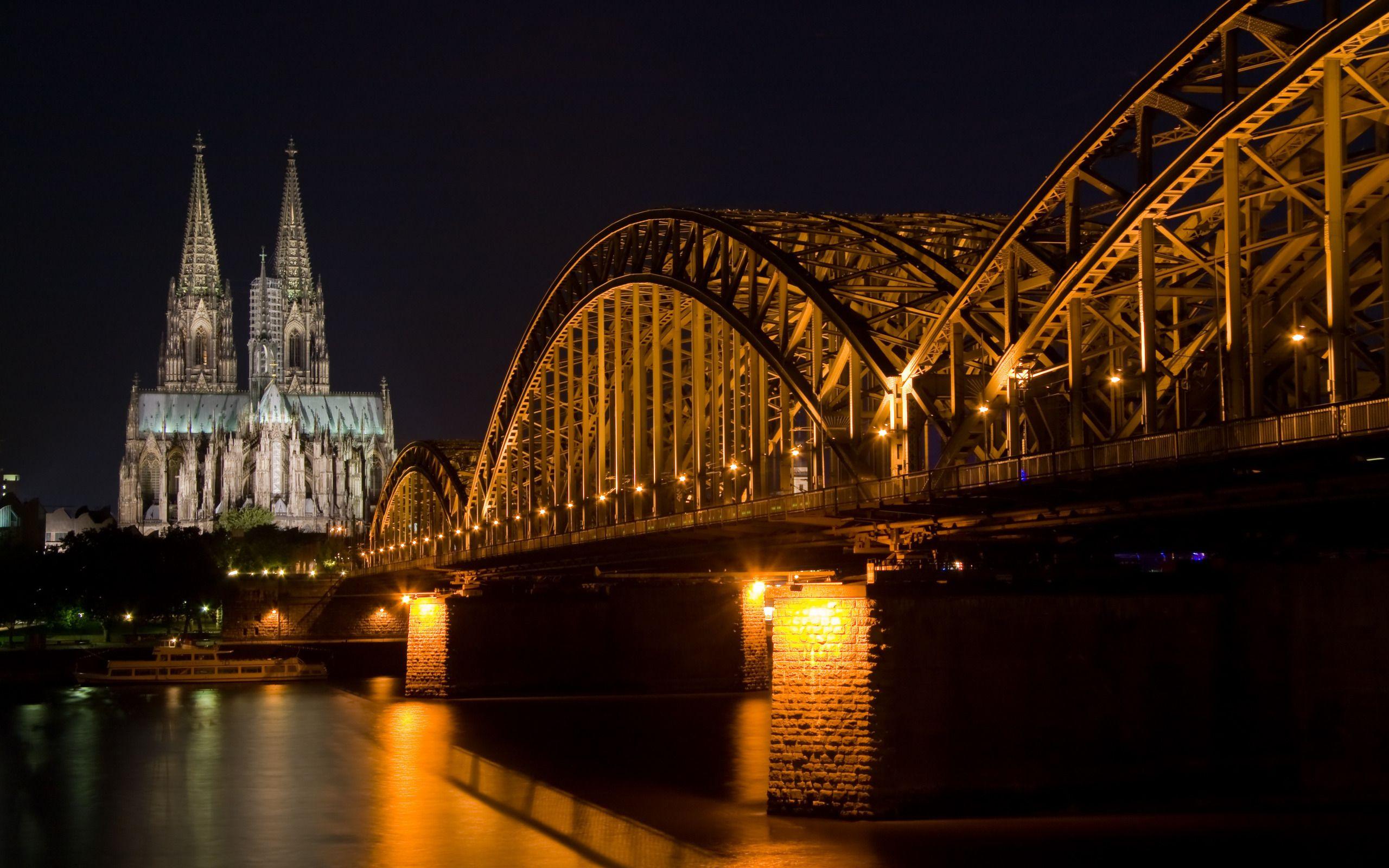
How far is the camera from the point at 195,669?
11500 cm

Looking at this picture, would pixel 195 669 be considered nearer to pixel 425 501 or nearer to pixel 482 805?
pixel 425 501

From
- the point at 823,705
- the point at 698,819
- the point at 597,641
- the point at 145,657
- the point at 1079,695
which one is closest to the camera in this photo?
the point at 823,705

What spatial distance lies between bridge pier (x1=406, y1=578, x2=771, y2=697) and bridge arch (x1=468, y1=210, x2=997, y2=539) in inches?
198

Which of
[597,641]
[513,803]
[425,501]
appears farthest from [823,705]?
[425,501]

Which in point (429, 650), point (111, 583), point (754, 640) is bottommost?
point (429, 650)

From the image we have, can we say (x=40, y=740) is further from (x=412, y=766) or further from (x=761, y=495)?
(x=761, y=495)

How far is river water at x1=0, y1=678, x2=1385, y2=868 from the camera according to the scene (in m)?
38.3

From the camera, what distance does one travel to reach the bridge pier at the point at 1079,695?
40.6 metres

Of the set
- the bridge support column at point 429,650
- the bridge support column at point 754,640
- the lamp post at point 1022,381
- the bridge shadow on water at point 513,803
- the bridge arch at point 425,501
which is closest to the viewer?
the bridge shadow on water at point 513,803

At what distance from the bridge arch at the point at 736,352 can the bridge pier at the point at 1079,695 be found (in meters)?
8.65

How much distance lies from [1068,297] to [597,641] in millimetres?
56309

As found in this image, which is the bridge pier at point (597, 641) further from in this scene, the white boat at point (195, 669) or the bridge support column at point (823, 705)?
the bridge support column at point (823, 705)

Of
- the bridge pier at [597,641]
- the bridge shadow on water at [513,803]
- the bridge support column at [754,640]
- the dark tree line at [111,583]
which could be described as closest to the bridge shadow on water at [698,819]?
the bridge shadow on water at [513,803]

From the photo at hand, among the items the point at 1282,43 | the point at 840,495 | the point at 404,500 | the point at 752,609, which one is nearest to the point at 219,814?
the point at 840,495
